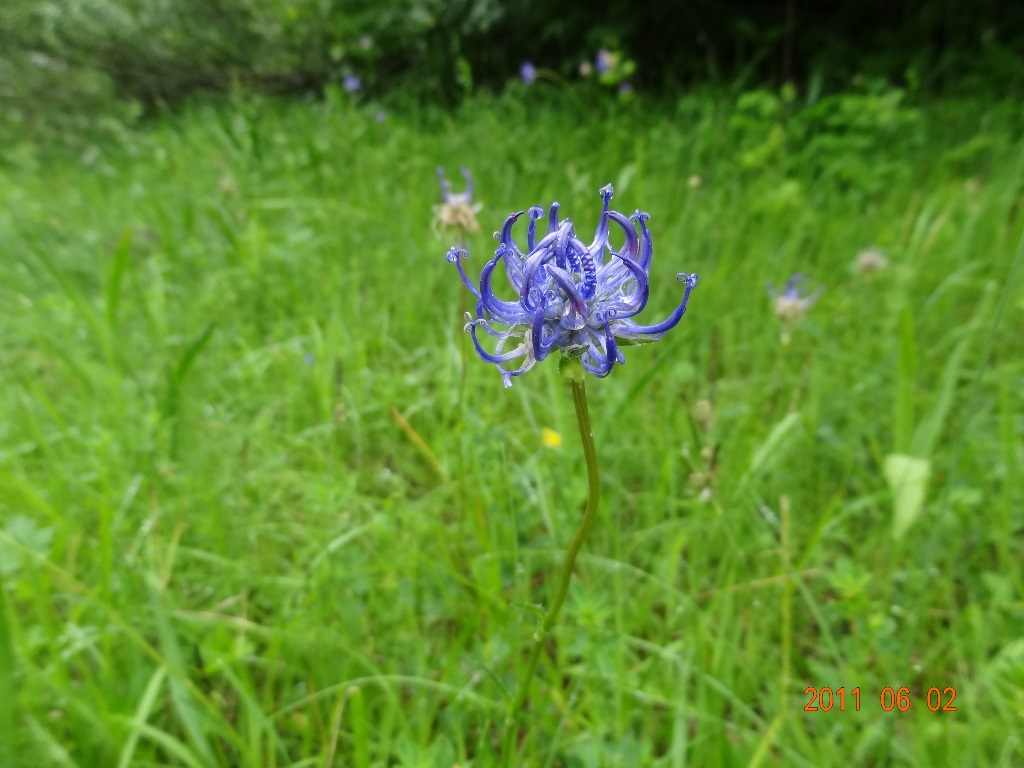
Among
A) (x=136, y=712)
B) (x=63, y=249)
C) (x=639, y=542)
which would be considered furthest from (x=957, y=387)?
(x=63, y=249)

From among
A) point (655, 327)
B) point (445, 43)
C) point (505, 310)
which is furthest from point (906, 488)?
point (445, 43)

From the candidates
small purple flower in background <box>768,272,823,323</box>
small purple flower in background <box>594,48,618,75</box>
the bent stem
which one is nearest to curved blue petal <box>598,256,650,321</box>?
the bent stem

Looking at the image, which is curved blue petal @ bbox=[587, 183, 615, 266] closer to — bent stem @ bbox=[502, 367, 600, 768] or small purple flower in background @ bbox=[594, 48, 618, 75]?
bent stem @ bbox=[502, 367, 600, 768]

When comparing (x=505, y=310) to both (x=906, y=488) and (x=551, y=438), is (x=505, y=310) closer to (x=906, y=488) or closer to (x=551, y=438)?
(x=551, y=438)

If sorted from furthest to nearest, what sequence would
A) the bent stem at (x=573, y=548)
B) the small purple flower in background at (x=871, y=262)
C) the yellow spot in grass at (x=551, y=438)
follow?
the small purple flower in background at (x=871, y=262) → the yellow spot in grass at (x=551, y=438) → the bent stem at (x=573, y=548)

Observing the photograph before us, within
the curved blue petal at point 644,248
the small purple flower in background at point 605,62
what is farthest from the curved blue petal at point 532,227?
the small purple flower in background at point 605,62

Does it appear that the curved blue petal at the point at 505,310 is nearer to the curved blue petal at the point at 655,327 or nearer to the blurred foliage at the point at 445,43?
the curved blue petal at the point at 655,327
